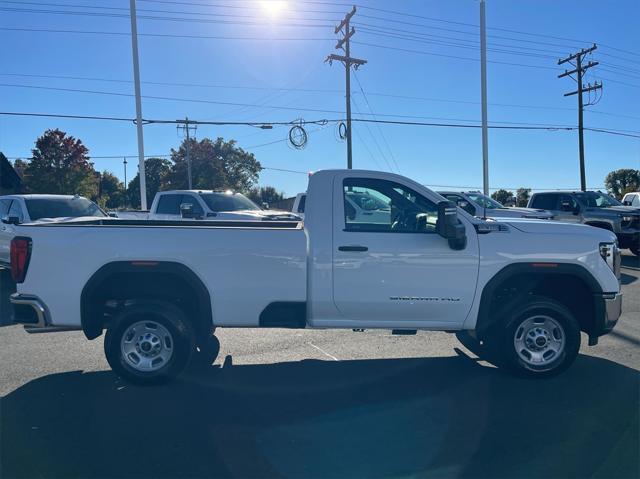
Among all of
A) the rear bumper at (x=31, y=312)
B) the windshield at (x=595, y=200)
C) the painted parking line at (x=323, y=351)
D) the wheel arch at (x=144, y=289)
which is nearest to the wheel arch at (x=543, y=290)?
the painted parking line at (x=323, y=351)

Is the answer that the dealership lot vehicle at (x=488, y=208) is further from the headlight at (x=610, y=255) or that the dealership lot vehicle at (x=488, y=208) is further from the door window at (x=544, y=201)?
the headlight at (x=610, y=255)

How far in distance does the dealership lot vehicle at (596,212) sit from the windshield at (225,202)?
911 centimetres

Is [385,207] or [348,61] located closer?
[385,207]

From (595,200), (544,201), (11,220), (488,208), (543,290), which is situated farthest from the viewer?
(544,201)

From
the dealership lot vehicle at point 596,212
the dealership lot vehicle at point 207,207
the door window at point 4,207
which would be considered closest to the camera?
the door window at point 4,207

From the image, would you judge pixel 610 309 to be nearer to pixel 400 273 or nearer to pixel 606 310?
pixel 606 310

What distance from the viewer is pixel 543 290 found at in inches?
219

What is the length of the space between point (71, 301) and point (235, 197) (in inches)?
343

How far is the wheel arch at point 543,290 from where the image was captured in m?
5.11

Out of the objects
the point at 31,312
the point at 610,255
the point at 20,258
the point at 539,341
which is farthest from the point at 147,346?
the point at 610,255

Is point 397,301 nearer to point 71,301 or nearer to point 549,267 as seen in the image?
point 549,267

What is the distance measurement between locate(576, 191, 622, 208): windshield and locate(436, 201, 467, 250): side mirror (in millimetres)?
12689

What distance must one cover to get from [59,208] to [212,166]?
153 ft

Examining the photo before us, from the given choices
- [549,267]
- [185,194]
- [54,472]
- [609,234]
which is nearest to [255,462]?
[54,472]
